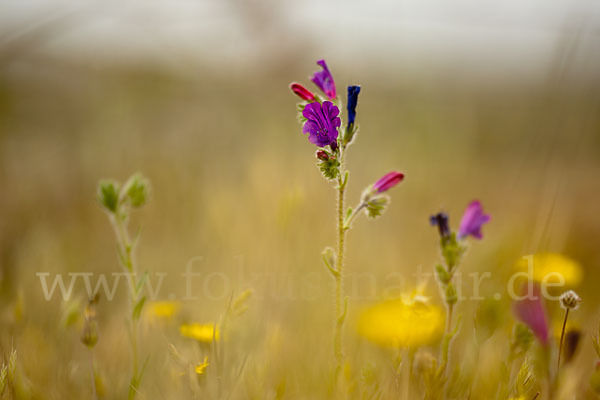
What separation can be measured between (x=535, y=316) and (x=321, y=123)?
2.32 feet

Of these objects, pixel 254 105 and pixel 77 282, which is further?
pixel 254 105

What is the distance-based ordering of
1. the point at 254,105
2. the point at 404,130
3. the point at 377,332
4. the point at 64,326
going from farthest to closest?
the point at 254,105, the point at 404,130, the point at 377,332, the point at 64,326

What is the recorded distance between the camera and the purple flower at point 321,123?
119 cm

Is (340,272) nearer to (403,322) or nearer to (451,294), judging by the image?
(451,294)

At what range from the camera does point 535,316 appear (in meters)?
1.06

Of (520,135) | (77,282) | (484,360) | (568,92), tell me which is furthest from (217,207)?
(520,135)

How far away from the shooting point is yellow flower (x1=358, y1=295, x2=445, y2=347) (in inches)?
53.7

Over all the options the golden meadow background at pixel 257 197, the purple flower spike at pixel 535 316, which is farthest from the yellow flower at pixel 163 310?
the purple flower spike at pixel 535 316

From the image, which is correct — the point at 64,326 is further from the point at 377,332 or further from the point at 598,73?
the point at 598,73

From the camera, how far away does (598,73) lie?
7.59ft

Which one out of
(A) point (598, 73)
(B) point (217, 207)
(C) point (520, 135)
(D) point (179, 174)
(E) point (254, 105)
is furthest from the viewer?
(C) point (520, 135)

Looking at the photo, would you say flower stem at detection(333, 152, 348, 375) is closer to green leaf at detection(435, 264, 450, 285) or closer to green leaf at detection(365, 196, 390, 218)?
green leaf at detection(365, 196, 390, 218)

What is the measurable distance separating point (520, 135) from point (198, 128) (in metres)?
3.40

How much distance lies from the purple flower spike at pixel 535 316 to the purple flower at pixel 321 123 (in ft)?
2.06
